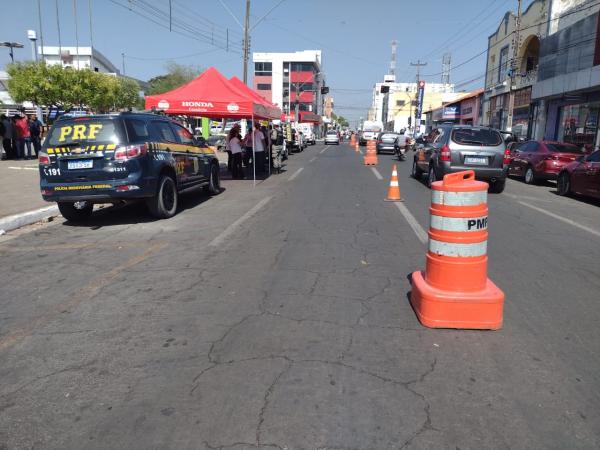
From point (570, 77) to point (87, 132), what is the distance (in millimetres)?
24674

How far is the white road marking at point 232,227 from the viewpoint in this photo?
22.9 feet

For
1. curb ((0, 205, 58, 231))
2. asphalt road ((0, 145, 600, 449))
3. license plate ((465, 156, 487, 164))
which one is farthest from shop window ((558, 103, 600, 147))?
curb ((0, 205, 58, 231))

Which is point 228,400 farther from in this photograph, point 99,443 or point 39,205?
point 39,205

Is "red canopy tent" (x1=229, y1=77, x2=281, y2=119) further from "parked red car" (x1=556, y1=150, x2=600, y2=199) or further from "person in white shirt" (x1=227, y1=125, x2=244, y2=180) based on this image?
"parked red car" (x1=556, y1=150, x2=600, y2=199)

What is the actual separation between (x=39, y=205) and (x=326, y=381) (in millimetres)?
8848

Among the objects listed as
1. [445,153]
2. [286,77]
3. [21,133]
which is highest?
[286,77]

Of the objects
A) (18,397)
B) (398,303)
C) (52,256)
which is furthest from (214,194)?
(18,397)

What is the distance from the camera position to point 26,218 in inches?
338

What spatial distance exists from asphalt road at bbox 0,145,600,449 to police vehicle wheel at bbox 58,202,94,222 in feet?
5.41

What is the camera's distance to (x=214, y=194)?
482 inches

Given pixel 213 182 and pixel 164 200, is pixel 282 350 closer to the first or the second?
pixel 164 200

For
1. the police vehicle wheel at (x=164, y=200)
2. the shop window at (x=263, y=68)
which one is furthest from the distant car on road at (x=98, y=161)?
the shop window at (x=263, y=68)

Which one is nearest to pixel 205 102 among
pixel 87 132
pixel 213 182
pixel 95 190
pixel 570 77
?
pixel 213 182

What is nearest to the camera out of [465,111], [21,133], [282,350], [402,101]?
[282,350]
